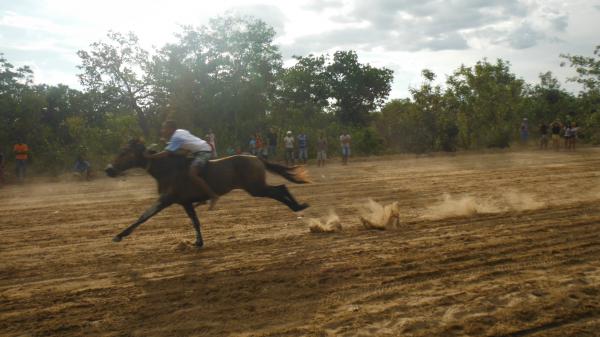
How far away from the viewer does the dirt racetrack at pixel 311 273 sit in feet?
15.4

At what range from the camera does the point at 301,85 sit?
44.6 m

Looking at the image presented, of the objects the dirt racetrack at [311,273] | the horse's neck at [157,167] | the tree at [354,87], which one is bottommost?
the dirt racetrack at [311,273]

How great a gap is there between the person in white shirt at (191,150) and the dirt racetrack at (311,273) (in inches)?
36.5

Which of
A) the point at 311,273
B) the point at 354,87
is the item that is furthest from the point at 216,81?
the point at 311,273

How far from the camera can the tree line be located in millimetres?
24766

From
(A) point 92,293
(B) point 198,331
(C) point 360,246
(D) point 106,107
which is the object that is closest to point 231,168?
(C) point 360,246

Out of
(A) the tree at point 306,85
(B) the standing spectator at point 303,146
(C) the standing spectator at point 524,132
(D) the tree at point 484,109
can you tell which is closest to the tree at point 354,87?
(A) the tree at point 306,85

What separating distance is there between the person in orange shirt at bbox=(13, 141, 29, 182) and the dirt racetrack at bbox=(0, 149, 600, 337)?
1089cm

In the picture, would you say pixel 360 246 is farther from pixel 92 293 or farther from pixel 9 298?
pixel 9 298

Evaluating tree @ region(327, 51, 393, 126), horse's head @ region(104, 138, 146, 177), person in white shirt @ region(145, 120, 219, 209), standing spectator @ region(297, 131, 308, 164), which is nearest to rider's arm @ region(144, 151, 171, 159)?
person in white shirt @ region(145, 120, 219, 209)

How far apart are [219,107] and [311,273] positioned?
982 inches

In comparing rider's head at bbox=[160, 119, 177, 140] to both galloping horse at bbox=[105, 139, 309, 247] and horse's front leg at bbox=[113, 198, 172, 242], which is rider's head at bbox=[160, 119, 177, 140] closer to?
galloping horse at bbox=[105, 139, 309, 247]

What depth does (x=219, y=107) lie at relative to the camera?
99.0ft

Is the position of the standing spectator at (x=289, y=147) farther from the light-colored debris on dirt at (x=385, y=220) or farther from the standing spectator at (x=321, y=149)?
the light-colored debris on dirt at (x=385, y=220)
